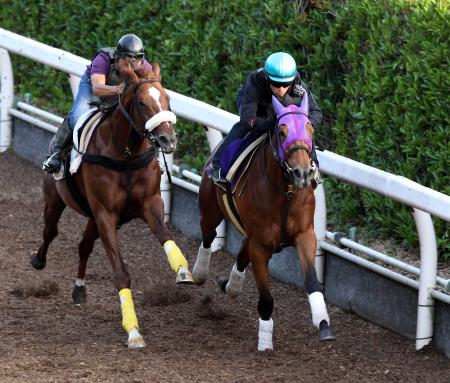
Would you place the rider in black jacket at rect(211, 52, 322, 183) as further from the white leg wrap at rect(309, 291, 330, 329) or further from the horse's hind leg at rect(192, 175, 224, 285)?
the white leg wrap at rect(309, 291, 330, 329)

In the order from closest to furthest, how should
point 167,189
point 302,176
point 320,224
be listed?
1. point 302,176
2. point 320,224
3. point 167,189

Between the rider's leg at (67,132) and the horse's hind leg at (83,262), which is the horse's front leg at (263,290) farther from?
the rider's leg at (67,132)

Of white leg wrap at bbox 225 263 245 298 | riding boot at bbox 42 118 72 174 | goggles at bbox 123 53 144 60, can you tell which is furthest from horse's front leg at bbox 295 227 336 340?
riding boot at bbox 42 118 72 174

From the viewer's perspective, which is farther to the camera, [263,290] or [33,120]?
[33,120]

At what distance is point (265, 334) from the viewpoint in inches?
305

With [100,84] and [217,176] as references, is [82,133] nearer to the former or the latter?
[100,84]

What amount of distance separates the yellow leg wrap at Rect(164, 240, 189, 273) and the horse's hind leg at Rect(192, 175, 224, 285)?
3.00 ft

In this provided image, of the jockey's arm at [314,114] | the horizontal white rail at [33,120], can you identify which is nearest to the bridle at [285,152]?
the jockey's arm at [314,114]

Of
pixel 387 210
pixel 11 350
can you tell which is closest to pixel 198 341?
pixel 11 350

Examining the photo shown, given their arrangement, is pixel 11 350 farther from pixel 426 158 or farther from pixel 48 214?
pixel 426 158

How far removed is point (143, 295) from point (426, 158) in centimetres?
247

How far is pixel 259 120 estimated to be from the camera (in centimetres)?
767

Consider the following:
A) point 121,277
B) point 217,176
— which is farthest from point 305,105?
point 121,277

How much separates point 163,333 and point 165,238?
743 millimetres
